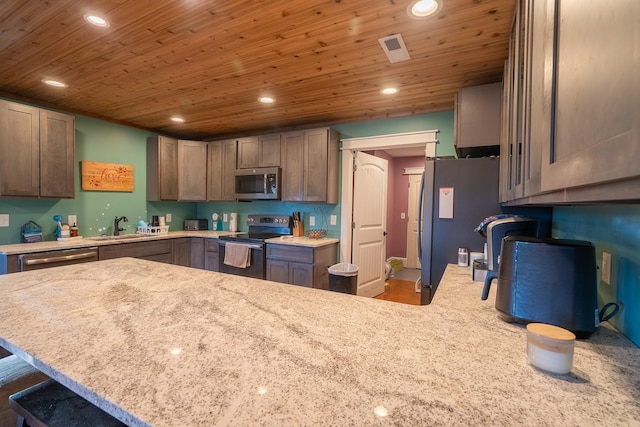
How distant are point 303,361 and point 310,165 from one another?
119 inches

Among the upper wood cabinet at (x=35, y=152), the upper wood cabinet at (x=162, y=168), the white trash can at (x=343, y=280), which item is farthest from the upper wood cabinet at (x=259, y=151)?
the upper wood cabinet at (x=35, y=152)

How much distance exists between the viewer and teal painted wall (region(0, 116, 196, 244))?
307 centimetres

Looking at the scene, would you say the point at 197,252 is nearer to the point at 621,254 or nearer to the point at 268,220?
the point at 268,220

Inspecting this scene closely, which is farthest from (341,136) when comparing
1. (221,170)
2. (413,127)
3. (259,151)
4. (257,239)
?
(221,170)

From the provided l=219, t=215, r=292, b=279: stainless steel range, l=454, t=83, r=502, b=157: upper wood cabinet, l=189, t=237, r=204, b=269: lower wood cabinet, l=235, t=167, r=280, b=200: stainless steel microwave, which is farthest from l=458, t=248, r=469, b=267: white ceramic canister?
l=189, t=237, r=204, b=269: lower wood cabinet

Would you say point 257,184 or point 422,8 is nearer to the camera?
point 422,8

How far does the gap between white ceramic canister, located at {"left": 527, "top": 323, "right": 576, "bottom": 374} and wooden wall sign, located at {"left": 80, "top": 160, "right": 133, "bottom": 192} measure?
4426mm

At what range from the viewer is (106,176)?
146 inches

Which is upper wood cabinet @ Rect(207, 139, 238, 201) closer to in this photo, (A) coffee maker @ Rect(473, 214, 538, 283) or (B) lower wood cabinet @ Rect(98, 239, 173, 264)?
(B) lower wood cabinet @ Rect(98, 239, 173, 264)

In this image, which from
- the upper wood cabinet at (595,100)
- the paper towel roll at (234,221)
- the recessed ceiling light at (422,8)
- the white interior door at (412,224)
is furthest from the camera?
the white interior door at (412,224)

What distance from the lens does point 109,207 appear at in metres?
3.78

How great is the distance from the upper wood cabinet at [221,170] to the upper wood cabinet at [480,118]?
9.62 feet

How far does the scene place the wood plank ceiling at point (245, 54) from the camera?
1642mm

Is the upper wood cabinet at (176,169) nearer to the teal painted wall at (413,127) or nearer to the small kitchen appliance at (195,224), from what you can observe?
the small kitchen appliance at (195,224)
